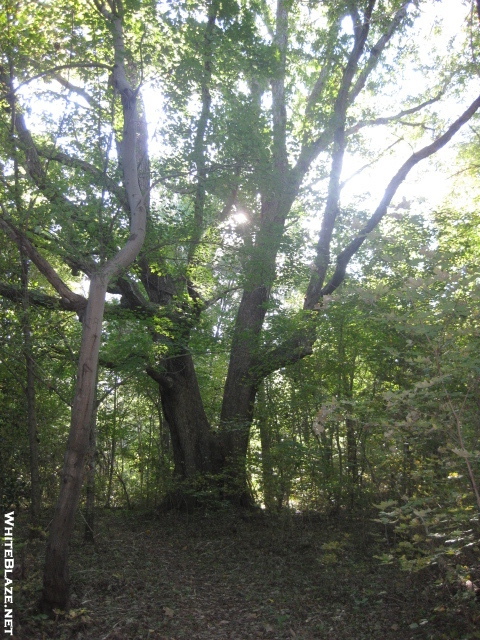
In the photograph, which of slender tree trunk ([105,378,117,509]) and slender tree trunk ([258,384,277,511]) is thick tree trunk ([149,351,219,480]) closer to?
slender tree trunk ([258,384,277,511])

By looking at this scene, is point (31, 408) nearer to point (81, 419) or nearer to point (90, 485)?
point (90, 485)

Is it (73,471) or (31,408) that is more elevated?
(31,408)

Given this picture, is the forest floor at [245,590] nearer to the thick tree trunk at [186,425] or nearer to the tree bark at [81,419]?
the tree bark at [81,419]

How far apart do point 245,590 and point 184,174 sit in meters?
4.95

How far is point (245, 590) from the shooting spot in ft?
19.5

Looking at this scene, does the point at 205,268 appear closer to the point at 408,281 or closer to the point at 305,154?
the point at 305,154

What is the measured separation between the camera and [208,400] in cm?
1123

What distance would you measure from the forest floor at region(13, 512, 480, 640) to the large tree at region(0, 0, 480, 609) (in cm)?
63

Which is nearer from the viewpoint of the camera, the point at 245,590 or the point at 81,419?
the point at 81,419

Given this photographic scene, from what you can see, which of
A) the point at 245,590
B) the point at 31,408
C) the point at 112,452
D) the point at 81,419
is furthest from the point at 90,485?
the point at 112,452

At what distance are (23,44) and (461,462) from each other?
6205 millimetres

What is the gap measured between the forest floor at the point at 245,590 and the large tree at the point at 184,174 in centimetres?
63

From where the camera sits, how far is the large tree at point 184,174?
5617 millimetres

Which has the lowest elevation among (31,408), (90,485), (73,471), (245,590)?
(245,590)
